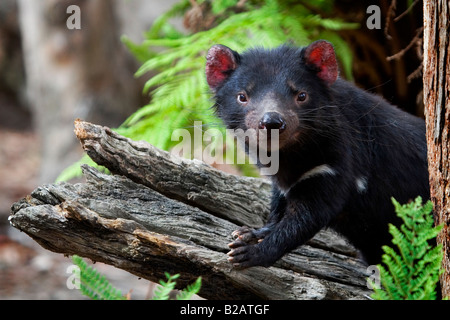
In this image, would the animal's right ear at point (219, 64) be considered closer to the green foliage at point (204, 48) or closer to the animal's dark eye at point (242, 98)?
the animal's dark eye at point (242, 98)

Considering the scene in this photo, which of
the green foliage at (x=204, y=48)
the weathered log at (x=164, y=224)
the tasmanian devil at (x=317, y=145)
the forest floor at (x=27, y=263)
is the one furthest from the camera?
the forest floor at (x=27, y=263)

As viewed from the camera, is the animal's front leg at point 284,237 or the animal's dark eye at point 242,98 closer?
the animal's front leg at point 284,237

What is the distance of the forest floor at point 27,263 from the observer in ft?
23.5

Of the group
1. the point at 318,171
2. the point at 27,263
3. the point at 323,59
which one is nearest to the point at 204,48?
the point at 323,59

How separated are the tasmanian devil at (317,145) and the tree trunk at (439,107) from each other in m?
0.71

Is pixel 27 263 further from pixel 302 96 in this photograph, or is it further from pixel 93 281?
pixel 93 281

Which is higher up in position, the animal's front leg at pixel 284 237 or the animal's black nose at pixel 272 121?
the animal's black nose at pixel 272 121

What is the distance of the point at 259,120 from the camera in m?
3.32

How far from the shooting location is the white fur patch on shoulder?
3.55 metres

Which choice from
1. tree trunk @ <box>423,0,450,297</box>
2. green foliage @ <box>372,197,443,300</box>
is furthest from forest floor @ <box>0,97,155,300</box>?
green foliage @ <box>372,197,443,300</box>

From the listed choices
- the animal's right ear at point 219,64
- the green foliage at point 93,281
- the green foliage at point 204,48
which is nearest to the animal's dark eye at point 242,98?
the animal's right ear at point 219,64

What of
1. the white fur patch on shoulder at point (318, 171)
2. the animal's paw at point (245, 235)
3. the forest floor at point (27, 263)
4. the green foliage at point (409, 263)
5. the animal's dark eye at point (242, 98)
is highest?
the animal's dark eye at point (242, 98)

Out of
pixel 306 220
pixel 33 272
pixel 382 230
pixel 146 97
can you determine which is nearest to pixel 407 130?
pixel 382 230
